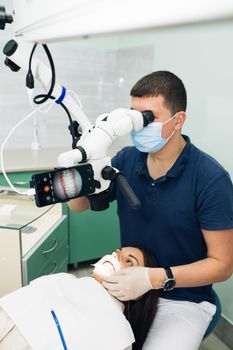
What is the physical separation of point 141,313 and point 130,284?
0.63ft

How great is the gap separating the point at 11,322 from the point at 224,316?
1293mm

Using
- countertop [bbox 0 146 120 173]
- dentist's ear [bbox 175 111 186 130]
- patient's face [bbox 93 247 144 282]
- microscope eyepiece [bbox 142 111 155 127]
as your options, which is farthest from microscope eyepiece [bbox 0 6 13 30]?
countertop [bbox 0 146 120 173]

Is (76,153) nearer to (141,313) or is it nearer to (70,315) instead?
(70,315)

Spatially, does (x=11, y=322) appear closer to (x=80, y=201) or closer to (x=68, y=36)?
(x=80, y=201)

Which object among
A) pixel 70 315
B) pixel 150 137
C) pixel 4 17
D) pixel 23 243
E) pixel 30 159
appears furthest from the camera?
pixel 30 159

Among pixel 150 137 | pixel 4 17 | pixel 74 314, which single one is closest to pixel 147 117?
pixel 150 137

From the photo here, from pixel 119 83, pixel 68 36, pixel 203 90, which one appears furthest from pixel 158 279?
pixel 119 83

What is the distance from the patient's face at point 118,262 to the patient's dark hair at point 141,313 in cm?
5

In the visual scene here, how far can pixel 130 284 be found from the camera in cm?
107

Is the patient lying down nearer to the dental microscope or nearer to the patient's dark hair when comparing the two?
the patient's dark hair

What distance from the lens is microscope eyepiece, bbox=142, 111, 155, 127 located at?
1056 millimetres

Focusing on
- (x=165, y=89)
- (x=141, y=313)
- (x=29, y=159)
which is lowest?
(x=141, y=313)

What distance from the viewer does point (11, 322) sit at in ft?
3.38

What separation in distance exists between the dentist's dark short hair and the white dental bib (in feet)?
2.39
